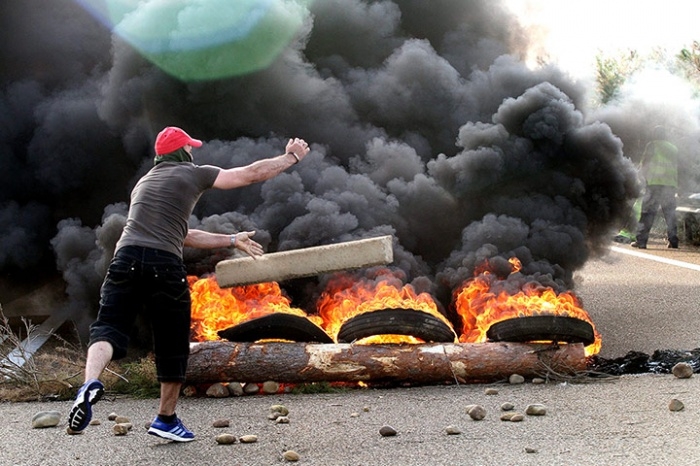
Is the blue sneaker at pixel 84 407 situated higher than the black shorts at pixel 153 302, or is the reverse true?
the black shorts at pixel 153 302

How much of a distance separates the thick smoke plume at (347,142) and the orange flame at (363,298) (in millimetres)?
526

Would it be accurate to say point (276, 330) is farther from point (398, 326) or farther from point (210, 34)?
point (210, 34)

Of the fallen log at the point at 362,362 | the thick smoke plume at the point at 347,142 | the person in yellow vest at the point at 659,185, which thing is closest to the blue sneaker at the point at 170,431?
the fallen log at the point at 362,362

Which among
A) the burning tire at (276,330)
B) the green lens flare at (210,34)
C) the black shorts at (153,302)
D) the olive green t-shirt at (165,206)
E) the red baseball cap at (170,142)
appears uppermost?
the green lens flare at (210,34)

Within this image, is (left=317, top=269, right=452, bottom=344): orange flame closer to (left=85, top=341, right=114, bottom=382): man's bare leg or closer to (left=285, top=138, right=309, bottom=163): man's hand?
(left=285, top=138, right=309, bottom=163): man's hand

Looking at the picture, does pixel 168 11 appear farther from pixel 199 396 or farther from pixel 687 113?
pixel 687 113

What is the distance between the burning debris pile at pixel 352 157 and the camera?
25.0ft

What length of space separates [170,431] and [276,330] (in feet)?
5.86

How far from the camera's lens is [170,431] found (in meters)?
4.49

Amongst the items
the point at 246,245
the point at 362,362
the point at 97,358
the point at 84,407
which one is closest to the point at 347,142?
the point at 362,362

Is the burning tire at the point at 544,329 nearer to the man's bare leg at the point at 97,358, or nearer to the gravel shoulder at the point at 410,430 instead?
the gravel shoulder at the point at 410,430

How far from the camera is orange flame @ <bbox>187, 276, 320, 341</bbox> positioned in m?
6.68

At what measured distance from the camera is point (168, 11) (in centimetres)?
970

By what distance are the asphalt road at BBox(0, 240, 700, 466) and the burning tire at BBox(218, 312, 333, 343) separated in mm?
509
